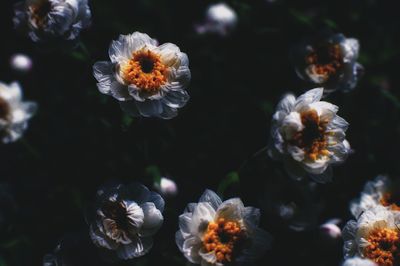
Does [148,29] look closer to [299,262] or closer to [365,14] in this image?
[365,14]

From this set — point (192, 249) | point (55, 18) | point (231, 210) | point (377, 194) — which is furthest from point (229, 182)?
point (55, 18)

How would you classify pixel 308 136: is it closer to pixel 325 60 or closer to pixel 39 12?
pixel 325 60

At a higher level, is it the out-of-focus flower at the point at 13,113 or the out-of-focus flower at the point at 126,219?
the out-of-focus flower at the point at 126,219

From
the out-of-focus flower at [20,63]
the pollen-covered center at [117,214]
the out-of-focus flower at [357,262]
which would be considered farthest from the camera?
the out-of-focus flower at [20,63]

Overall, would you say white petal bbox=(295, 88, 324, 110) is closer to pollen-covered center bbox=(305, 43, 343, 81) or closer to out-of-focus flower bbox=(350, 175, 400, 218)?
pollen-covered center bbox=(305, 43, 343, 81)

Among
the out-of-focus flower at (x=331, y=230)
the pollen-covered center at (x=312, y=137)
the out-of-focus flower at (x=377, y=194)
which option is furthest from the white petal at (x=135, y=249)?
the out-of-focus flower at (x=377, y=194)

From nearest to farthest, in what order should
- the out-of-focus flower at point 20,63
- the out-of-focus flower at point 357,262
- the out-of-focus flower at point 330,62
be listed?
1. the out-of-focus flower at point 357,262
2. the out-of-focus flower at point 330,62
3. the out-of-focus flower at point 20,63

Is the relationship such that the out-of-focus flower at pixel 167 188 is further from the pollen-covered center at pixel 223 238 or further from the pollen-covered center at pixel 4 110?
the pollen-covered center at pixel 4 110
